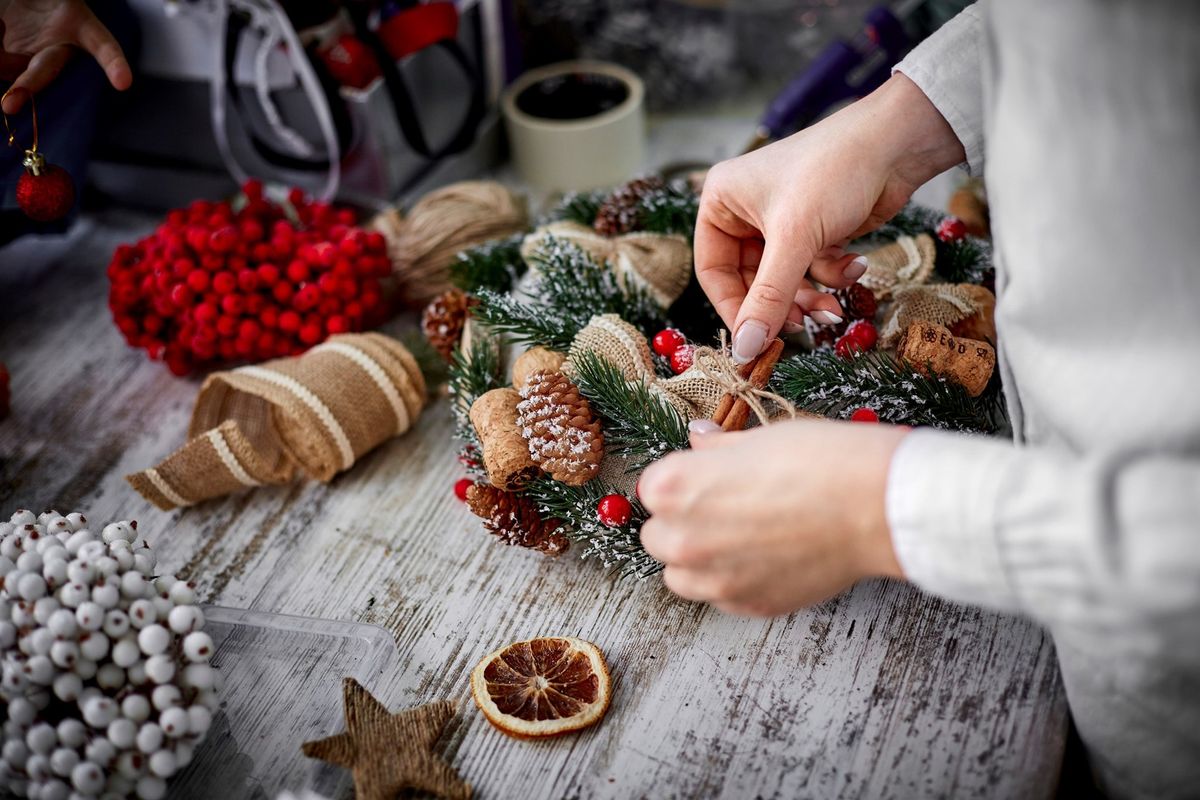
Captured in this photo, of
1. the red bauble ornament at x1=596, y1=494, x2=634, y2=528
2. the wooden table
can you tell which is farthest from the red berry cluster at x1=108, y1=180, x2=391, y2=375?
the red bauble ornament at x1=596, y1=494, x2=634, y2=528

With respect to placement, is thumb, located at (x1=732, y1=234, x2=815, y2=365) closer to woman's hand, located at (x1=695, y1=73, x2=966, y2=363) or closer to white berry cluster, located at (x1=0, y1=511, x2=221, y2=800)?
woman's hand, located at (x1=695, y1=73, x2=966, y2=363)

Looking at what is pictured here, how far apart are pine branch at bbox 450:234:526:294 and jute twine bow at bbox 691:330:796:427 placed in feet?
1.02

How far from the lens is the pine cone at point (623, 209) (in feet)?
3.44

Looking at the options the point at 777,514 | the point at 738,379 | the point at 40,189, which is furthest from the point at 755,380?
the point at 40,189

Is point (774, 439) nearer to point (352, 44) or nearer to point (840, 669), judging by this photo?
point (840, 669)

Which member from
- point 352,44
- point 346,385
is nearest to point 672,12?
point 352,44

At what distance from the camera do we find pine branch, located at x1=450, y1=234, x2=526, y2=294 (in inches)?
41.1

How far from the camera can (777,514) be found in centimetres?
58

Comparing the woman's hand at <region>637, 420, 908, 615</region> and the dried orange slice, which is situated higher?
the woman's hand at <region>637, 420, 908, 615</region>

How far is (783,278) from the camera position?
784 millimetres

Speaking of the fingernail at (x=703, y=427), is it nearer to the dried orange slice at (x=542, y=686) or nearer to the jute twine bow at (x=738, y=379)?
the jute twine bow at (x=738, y=379)

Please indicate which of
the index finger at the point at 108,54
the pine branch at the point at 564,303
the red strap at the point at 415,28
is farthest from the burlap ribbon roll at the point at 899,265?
the index finger at the point at 108,54

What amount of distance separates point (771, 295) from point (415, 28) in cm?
71

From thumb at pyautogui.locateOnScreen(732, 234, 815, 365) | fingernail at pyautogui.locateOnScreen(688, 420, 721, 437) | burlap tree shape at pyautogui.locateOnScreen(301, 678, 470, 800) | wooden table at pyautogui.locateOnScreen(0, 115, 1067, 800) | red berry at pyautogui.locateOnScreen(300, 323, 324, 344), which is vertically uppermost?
thumb at pyautogui.locateOnScreen(732, 234, 815, 365)
